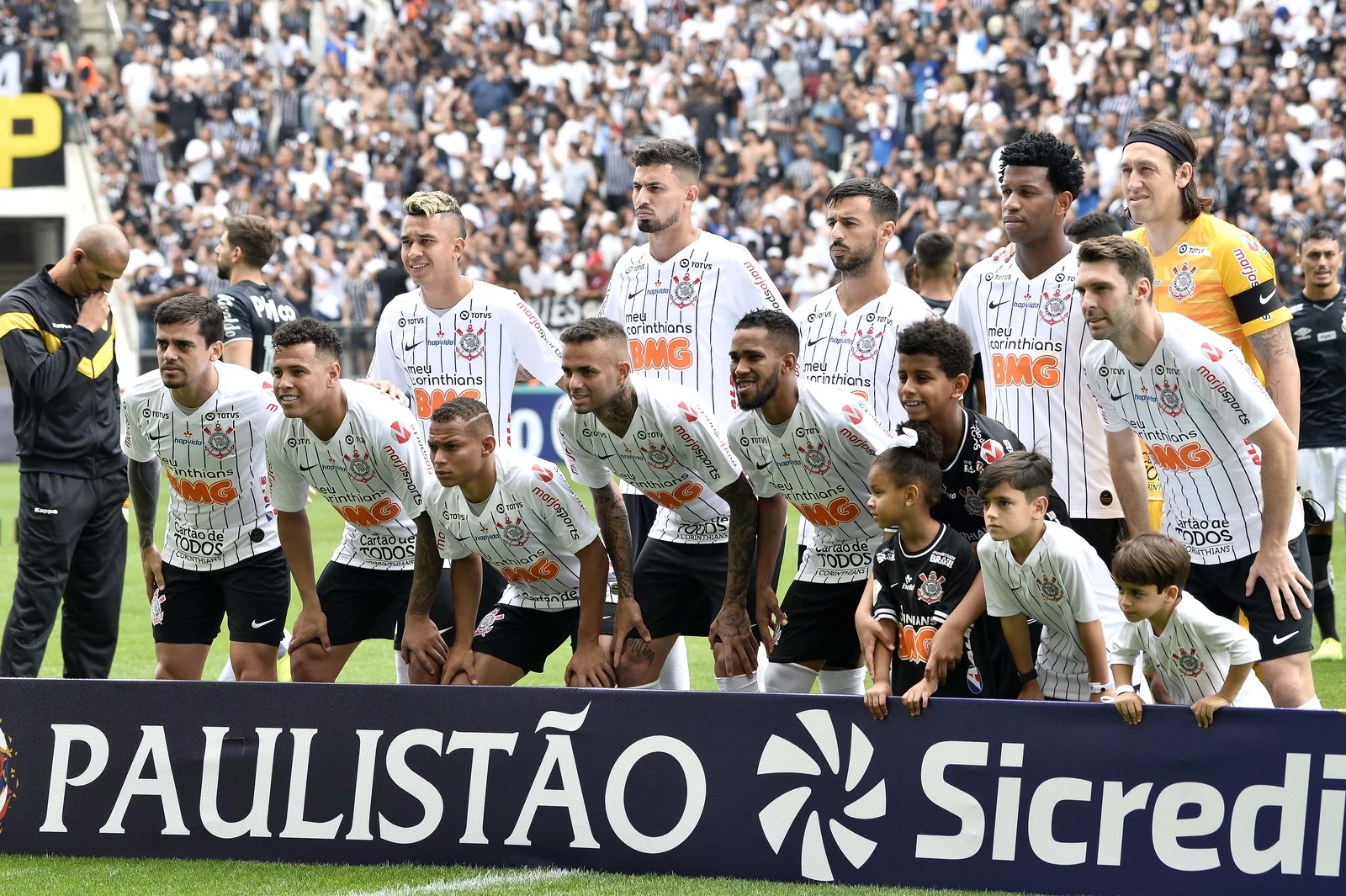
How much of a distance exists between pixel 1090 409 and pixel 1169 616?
1085 millimetres

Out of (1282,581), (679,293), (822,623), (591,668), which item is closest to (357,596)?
(591,668)

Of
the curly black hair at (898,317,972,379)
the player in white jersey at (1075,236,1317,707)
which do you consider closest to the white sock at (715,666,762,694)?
the curly black hair at (898,317,972,379)

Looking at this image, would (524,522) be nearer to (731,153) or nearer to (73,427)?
(73,427)

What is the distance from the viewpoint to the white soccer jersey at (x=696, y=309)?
6602 mm

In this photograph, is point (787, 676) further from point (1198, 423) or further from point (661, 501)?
point (1198, 423)

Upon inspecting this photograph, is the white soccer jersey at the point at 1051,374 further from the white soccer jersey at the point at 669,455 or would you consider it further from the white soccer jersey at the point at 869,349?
the white soccer jersey at the point at 669,455

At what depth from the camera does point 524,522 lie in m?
5.95

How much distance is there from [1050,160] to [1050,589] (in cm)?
158

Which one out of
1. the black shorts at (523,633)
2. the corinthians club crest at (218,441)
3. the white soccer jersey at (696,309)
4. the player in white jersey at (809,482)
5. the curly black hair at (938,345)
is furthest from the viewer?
the white soccer jersey at (696,309)

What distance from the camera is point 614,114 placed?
2369 cm

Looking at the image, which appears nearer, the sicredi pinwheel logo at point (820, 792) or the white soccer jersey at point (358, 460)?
the sicredi pinwheel logo at point (820, 792)

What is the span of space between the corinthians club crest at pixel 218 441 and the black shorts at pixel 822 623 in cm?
237

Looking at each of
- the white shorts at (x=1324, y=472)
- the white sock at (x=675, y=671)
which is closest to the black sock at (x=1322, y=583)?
the white shorts at (x=1324, y=472)

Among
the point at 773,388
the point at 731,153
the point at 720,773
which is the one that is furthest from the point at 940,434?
the point at 731,153
